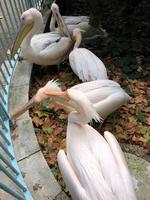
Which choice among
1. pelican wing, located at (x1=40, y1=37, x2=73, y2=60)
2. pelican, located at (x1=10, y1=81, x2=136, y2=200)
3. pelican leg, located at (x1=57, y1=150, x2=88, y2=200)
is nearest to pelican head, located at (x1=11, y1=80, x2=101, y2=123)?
pelican, located at (x1=10, y1=81, x2=136, y2=200)

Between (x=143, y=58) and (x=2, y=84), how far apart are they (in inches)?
73.1

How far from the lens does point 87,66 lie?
3699 mm

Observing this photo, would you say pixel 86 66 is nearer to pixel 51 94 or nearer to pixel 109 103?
pixel 109 103

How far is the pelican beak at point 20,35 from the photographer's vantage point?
3717 mm

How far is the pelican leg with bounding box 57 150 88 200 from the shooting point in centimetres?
233

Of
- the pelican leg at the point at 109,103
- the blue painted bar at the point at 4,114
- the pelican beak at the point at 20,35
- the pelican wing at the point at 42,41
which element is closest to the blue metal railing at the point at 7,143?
Result: the blue painted bar at the point at 4,114

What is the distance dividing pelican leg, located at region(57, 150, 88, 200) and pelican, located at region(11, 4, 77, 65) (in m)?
1.67

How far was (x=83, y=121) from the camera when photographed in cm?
275

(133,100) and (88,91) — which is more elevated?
(88,91)

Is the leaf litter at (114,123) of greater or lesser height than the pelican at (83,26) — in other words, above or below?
below

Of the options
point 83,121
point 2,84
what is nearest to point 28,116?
point 2,84

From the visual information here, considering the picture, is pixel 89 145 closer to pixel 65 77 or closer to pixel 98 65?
pixel 98 65

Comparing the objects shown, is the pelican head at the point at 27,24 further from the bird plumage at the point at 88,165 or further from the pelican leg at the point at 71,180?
the pelican leg at the point at 71,180

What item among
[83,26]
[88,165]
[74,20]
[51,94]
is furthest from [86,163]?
[74,20]
